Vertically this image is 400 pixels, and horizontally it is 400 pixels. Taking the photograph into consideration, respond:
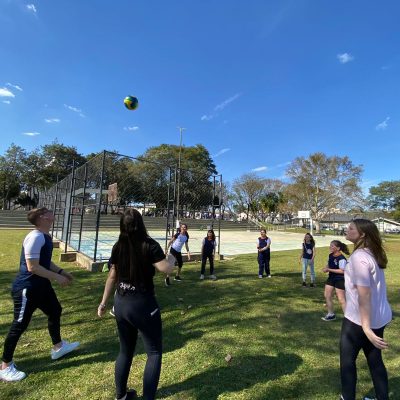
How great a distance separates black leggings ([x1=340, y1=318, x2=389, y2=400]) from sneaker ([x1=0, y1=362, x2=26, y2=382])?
3.09 m

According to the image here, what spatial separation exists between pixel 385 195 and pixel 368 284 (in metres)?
111

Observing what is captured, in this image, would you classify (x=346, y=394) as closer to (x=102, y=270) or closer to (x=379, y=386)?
(x=379, y=386)

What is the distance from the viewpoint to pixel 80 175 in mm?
12359

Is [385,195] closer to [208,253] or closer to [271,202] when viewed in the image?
[271,202]

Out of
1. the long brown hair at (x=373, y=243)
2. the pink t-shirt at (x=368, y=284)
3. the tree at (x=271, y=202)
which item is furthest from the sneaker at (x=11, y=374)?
the tree at (x=271, y=202)

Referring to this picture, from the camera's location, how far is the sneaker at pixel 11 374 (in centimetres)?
315

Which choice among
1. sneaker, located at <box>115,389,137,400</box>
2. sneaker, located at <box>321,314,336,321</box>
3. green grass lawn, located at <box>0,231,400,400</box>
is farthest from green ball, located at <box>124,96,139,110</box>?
sneaker, located at <box>115,389,137,400</box>

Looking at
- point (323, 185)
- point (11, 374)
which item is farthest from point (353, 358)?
point (323, 185)

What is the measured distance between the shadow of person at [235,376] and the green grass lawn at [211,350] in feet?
0.03

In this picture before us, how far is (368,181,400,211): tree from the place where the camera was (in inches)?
3745

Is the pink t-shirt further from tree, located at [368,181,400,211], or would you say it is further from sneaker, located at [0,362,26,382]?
tree, located at [368,181,400,211]

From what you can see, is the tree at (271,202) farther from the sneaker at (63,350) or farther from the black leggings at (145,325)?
the black leggings at (145,325)

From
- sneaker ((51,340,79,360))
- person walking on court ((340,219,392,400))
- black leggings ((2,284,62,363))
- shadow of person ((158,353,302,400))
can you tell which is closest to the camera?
person walking on court ((340,219,392,400))

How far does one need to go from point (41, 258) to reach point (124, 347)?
135cm
